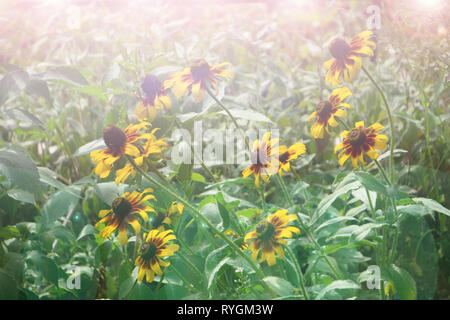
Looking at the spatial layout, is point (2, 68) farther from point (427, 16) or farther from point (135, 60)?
point (427, 16)

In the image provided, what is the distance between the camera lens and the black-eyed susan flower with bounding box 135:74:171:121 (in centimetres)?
81

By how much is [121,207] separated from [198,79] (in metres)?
0.24

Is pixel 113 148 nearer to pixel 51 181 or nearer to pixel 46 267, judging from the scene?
pixel 51 181

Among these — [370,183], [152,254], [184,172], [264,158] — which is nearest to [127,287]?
[152,254]

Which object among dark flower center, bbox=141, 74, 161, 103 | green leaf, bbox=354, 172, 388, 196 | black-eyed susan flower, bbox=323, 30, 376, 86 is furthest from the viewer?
dark flower center, bbox=141, 74, 161, 103

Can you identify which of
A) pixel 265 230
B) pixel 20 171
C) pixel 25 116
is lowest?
pixel 265 230

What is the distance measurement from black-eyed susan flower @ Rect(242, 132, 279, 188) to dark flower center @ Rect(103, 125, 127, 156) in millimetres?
197

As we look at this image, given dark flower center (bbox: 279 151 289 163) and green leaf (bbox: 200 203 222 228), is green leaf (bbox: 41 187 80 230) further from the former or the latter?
dark flower center (bbox: 279 151 289 163)

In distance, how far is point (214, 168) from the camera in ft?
4.41

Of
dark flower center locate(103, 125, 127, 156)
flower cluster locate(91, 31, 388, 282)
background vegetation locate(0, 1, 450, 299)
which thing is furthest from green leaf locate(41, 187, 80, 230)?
dark flower center locate(103, 125, 127, 156)

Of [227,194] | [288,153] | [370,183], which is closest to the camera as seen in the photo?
[370,183]

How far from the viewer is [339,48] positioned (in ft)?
2.45

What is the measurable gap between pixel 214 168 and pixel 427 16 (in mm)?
680

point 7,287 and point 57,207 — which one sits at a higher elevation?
point 57,207
